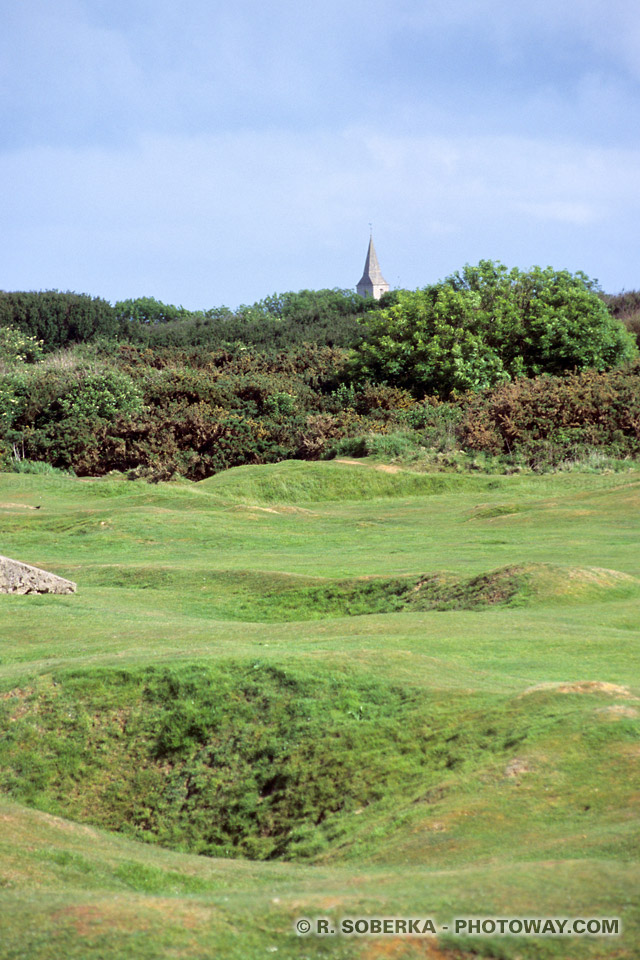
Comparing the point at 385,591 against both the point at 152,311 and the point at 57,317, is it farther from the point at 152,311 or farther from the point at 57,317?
the point at 152,311

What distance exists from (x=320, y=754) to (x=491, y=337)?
37422mm

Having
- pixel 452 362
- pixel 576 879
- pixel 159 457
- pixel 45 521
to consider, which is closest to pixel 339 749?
pixel 576 879

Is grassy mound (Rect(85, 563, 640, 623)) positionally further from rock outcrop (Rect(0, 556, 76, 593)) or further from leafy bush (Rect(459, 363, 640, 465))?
leafy bush (Rect(459, 363, 640, 465))

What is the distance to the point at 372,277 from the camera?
166750mm

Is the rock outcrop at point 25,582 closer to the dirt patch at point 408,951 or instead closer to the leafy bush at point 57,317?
the dirt patch at point 408,951

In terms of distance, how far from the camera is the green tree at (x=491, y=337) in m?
42.2

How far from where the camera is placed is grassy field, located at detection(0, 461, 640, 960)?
450 centimetres

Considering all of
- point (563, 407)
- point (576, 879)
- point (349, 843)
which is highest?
point (563, 407)

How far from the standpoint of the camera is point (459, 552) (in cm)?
1945

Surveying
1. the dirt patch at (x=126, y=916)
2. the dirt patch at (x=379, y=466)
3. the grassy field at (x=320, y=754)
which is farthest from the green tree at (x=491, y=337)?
the dirt patch at (x=126, y=916)

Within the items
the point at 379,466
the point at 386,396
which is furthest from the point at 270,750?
the point at 386,396

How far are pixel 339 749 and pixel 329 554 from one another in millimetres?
11895

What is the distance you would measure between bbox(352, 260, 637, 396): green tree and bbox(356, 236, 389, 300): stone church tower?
121865mm

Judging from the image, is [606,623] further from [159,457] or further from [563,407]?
[159,457]
